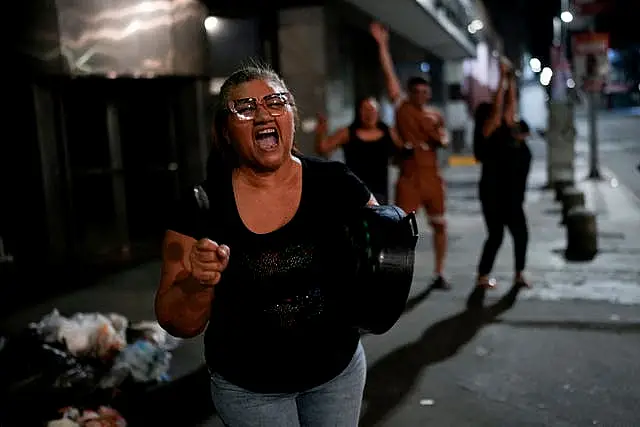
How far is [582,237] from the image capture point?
848 cm

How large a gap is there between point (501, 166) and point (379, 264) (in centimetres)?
480

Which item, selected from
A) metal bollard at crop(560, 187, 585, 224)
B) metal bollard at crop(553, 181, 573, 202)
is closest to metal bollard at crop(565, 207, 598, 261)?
metal bollard at crop(560, 187, 585, 224)

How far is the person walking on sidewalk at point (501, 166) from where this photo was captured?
6695 millimetres

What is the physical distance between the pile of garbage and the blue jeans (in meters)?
2.02

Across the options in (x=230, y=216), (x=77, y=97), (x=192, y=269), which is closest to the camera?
(x=192, y=269)

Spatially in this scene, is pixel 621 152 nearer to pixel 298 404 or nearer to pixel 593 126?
pixel 593 126

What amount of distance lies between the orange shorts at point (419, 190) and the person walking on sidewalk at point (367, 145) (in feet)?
1.36

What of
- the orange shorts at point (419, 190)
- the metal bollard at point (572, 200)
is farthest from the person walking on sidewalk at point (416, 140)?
the metal bollard at point (572, 200)

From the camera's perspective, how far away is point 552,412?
14.2ft

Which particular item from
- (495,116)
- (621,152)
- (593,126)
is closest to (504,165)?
(495,116)

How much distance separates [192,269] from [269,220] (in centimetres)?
35

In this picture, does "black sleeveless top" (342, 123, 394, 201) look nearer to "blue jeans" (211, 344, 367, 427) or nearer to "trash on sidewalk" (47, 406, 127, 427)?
"trash on sidewalk" (47, 406, 127, 427)

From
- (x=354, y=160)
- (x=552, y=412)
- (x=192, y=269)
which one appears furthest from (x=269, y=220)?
(x=354, y=160)

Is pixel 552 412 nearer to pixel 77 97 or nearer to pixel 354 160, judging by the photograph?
pixel 354 160
